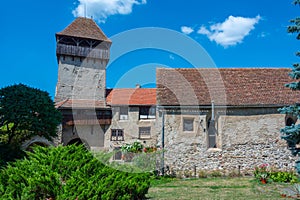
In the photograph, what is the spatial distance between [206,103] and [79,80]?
16521mm

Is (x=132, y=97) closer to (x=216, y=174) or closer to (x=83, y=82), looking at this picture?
(x=83, y=82)

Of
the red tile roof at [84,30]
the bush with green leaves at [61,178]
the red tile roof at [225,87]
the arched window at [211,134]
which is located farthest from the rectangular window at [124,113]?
the bush with green leaves at [61,178]

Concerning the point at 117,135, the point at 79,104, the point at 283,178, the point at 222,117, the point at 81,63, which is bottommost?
the point at 283,178

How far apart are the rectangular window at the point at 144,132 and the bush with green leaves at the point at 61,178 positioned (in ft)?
60.5

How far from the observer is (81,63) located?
28.0 metres

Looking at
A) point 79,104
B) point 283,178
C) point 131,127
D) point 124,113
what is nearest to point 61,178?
point 283,178

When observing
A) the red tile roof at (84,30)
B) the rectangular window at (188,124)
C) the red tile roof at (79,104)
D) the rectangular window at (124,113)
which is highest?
the red tile roof at (84,30)

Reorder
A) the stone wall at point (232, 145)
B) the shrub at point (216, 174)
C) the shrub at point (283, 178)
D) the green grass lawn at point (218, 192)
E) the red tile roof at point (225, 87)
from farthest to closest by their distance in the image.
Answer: the red tile roof at point (225, 87) < the stone wall at point (232, 145) < the shrub at point (216, 174) < the shrub at point (283, 178) < the green grass lawn at point (218, 192)

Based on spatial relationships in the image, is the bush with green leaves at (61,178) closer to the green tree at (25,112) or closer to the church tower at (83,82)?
the green tree at (25,112)

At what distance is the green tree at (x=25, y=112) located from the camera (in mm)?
16859

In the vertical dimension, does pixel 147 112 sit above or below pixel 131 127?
above

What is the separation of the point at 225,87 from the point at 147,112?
9.56 meters

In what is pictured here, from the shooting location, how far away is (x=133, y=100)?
2478 cm

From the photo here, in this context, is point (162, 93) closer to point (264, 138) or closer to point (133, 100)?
point (264, 138)
